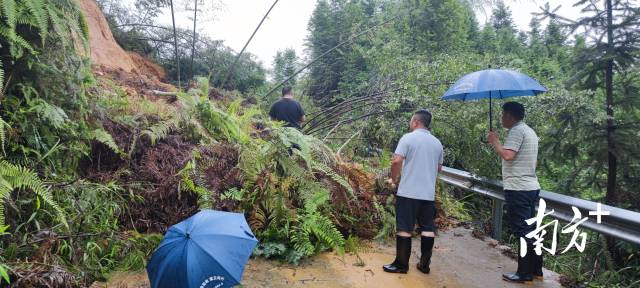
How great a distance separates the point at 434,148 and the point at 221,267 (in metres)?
2.82

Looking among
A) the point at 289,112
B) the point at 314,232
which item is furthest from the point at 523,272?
the point at 289,112

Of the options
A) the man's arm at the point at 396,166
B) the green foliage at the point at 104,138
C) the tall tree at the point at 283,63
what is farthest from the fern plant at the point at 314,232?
the tall tree at the point at 283,63

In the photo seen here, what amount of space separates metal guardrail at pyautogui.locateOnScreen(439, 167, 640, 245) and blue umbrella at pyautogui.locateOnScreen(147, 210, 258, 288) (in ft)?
11.3

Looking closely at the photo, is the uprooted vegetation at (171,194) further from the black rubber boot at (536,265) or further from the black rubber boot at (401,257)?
the black rubber boot at (536,265)

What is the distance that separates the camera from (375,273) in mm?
4406

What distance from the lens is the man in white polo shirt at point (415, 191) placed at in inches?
176

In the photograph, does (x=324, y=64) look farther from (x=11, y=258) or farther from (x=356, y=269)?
(x=11, y=258)

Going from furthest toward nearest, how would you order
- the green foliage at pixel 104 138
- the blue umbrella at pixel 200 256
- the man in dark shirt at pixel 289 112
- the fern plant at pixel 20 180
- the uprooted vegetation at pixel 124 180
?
1. the man in dark shirt at pixel 289 112
2. the green foliage at pixel 104 138
3. the uprooted vegetation at pixel 124 180
4. the fern plant at pixel 20 180
5. the blue umbrella at pixel 200 256

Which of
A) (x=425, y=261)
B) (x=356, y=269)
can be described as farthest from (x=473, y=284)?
(x=356, y=269)

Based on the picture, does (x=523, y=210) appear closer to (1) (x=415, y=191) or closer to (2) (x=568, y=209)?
(2) (x=568, y=209)

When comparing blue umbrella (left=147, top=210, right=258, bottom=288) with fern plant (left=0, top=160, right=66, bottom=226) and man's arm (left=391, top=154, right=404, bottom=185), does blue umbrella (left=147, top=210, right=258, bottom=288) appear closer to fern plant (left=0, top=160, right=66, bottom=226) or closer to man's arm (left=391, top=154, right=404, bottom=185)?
fern plant (left=0, top=160, right=66, bottom=226)

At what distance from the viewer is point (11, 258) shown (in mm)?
3295

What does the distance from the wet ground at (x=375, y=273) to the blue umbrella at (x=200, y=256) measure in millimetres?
1275

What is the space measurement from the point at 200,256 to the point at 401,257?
2.61 meters
